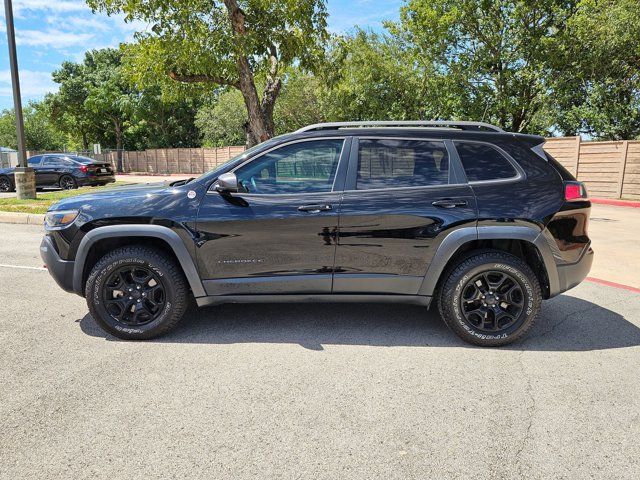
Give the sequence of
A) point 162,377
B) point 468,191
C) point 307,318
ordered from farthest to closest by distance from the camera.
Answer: point 307,318, point 468,191, point 162,377

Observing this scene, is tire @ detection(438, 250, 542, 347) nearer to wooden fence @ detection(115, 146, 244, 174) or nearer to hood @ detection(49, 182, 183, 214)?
hood @ detection(49, 182, 183, 214)

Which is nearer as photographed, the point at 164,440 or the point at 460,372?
the point at 164,440

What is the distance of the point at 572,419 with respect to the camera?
2.80m

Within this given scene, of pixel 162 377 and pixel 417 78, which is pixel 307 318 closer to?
pixel 162 377

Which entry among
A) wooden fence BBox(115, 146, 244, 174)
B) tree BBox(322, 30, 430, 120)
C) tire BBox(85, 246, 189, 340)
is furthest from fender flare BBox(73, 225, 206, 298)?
wooden fence BBox(115, 146, 244, 174)

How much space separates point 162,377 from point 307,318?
1.57m

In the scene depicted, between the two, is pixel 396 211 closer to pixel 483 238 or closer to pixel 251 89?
pixel 483 238

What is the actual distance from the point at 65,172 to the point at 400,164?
1679cm

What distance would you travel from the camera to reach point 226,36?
39.1ft

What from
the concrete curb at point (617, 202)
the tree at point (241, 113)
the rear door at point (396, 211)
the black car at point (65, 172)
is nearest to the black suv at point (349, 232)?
the rear door at point (396, 211)

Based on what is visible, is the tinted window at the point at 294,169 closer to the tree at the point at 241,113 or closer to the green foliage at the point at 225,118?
the tree at the point at 241,113

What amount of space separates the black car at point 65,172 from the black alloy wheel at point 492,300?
55.2 feet

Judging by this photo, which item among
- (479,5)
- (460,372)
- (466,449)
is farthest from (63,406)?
(479,5)

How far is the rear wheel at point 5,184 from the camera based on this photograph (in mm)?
17777
